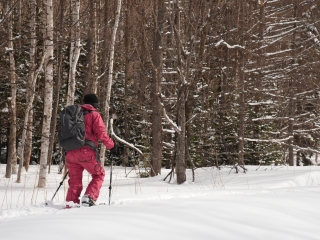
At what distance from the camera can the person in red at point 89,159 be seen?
576 cm

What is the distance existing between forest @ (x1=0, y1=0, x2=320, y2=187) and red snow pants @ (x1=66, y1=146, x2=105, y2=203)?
2.06 metres

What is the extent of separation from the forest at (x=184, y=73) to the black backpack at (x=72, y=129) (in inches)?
61.5

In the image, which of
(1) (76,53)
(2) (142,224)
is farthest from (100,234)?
(1) (76,53)

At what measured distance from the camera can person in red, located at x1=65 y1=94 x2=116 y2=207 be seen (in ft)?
18.9

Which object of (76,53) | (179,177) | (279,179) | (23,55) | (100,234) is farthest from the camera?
(23,55)

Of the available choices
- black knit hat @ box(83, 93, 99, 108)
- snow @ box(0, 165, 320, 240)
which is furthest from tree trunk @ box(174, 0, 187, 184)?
snow @ box(0, 165, 320, 240)

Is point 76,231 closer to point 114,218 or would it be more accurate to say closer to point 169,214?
point 114,218

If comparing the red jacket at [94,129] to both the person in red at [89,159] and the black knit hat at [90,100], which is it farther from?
the black knit hat at [90,100]

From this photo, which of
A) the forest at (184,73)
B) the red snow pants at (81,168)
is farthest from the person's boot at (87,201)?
the forest at (184,73)

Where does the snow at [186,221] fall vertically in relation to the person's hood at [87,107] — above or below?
below

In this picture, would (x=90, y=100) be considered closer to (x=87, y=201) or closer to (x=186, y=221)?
(x=87, y=201)

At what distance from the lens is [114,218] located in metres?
3.46

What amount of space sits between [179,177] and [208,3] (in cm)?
456

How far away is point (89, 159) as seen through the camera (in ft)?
18.9
